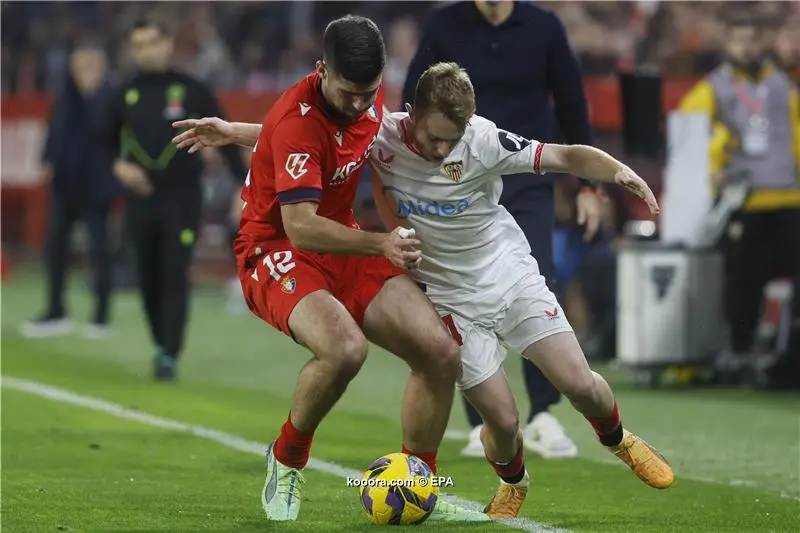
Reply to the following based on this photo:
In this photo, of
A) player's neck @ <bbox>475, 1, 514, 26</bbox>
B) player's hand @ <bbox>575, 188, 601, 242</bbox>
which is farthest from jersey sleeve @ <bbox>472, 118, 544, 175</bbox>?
player's neck @ <bbox>475, 1, 514, 26</bbox>

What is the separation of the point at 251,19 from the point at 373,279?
56.4 feet

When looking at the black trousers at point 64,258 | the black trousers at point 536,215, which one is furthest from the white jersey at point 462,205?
the black trousers at point 64,258

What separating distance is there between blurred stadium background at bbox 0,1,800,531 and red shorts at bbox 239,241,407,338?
2.98 feet

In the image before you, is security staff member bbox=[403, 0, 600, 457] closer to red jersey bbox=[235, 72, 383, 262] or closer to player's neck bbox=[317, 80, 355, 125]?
red jersey bbox=[235, 72, 383, 262]

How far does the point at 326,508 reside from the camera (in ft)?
24.4

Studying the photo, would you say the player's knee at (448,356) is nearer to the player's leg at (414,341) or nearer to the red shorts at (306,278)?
the player's leg at (414,341)

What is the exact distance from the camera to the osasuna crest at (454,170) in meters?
7.10

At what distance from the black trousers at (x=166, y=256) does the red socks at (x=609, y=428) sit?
21.1 ft

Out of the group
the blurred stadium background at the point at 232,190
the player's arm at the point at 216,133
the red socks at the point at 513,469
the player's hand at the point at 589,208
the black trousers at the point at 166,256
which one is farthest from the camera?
the black trousers at the point at 166,256

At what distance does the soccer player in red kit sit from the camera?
22.0 feet

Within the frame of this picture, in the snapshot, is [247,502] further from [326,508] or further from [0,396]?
[0,396]

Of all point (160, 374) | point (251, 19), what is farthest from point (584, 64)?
point (160, 374)

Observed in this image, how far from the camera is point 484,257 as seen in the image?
7.40 meters

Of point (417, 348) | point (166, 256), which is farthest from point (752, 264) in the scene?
point (417, 348)
